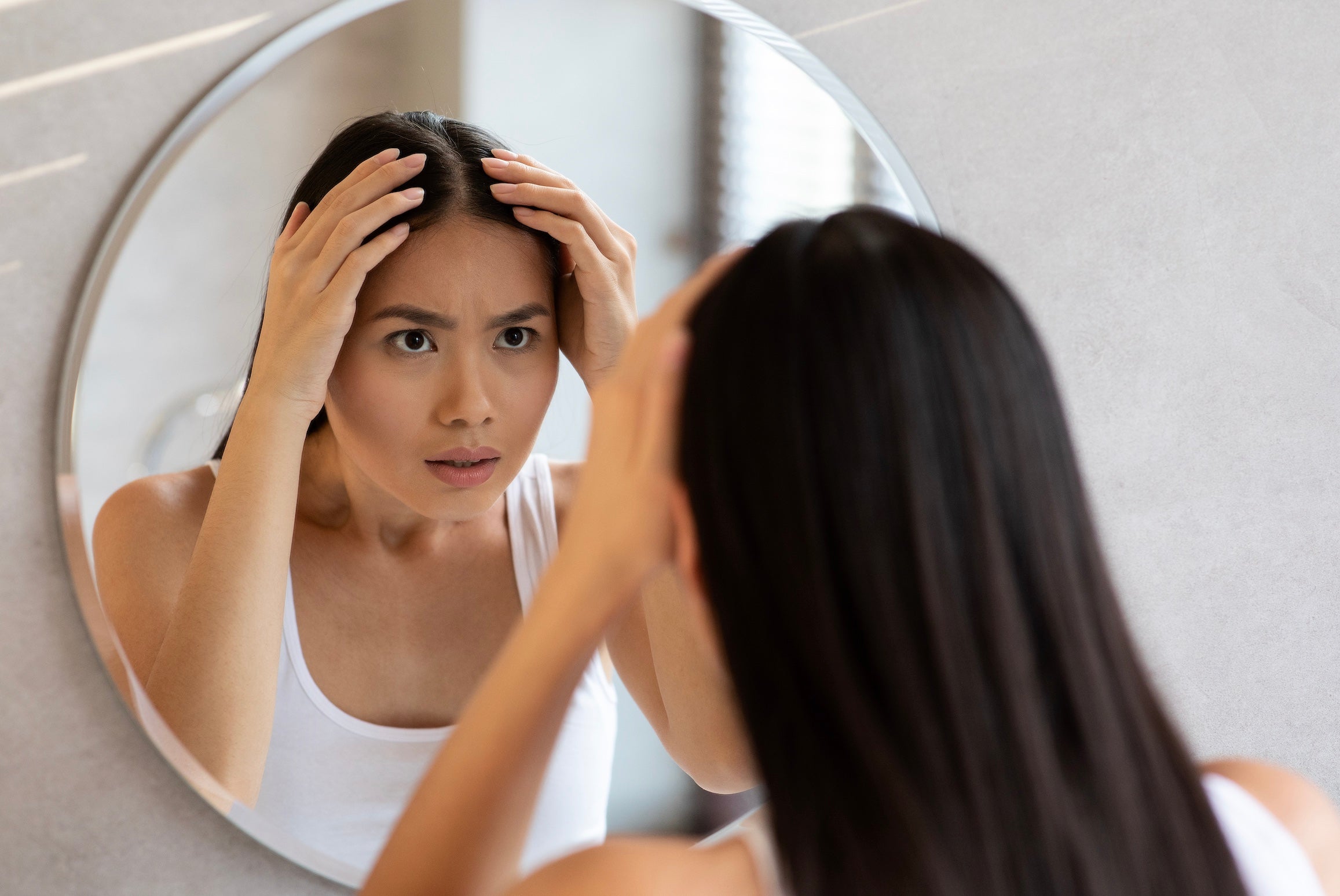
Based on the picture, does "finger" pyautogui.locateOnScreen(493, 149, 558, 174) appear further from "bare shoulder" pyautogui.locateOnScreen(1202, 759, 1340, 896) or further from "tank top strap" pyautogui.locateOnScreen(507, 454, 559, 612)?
"bare shoulder" pyautogui.locateOnScreen(1202, 759, 1340, 896)

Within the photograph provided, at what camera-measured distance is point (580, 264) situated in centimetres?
81

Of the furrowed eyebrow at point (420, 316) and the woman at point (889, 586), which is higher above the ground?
the furrowed eyebrow at point (420, 316)

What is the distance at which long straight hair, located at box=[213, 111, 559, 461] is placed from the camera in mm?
761

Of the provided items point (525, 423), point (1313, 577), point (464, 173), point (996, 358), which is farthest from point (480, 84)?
point (1313, 577)

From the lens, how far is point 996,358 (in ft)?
1.61

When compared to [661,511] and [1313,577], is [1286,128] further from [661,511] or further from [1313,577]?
[661,511]

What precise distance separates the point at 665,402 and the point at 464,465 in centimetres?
33

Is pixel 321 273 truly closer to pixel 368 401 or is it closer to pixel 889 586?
pixel 368 401

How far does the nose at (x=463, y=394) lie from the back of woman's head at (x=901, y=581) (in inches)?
12.0

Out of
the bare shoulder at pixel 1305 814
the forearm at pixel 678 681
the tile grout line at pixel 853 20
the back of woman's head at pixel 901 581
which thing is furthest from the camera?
the tile grout line at pixel 853 20

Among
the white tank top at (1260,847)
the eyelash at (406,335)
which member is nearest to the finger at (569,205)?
the eyelash at (406,335)

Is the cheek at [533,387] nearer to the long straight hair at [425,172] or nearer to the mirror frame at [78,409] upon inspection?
the long straight hair at [425,172]

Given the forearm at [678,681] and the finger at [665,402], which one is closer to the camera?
the finger at [665,402]

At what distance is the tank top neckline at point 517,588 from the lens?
31.4 inches
